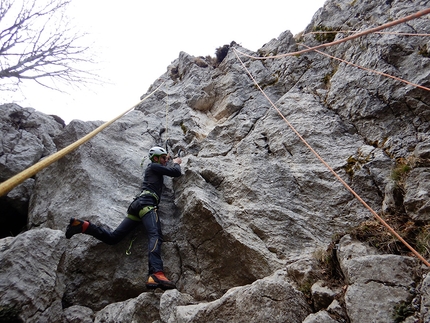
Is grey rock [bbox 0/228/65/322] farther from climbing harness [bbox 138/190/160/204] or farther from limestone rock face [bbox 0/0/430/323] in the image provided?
climbing harness [bbox 138/190/160/204]

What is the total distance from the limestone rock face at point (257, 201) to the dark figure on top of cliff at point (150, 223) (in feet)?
0.76

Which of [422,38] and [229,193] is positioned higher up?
[422,38]

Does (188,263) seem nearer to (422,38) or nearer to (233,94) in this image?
(233,94)

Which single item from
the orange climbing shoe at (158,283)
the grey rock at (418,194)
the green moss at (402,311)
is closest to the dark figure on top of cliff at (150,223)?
the orange climbing shoe at (158,283)

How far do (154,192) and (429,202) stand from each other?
14.0ft

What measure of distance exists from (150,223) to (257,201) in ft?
6.23

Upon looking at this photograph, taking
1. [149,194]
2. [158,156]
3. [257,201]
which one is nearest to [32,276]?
[149,194]

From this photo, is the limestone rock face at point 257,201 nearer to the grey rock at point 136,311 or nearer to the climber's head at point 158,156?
the grey rock at point 136,311

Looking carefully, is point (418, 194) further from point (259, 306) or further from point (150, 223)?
point (150, 223)

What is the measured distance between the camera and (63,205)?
244 inches

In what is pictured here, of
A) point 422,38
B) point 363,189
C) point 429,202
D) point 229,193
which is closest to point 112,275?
point 229,193

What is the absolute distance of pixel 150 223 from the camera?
17.9ft

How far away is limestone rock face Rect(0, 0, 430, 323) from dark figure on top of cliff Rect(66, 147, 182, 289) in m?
0.23

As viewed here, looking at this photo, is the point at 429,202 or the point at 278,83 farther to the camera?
the point at 278,83
